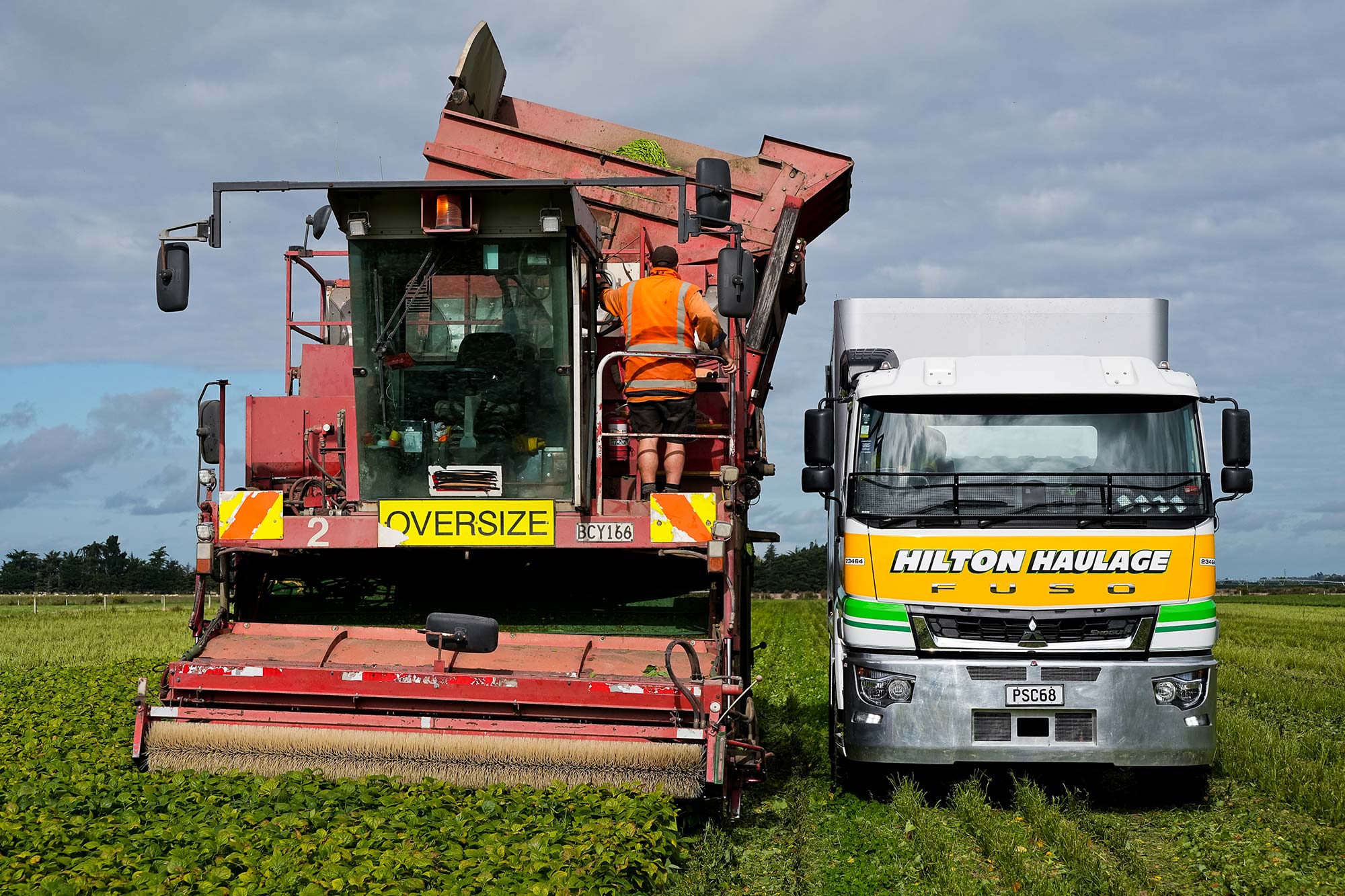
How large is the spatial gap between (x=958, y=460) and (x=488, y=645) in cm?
326

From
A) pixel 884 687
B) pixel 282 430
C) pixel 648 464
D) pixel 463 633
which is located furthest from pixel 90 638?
pixel 884 687

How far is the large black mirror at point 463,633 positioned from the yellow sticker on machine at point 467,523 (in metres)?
0.78

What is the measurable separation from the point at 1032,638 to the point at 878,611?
3.13 ft

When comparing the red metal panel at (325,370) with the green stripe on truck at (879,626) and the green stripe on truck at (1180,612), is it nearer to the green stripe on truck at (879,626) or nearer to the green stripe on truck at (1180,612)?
the green stripe on truck at (879,626)

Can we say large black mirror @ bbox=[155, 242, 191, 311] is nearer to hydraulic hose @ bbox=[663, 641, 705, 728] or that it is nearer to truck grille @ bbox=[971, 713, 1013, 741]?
hydraulic hose @ bbox=[663, 641, 705, 728]

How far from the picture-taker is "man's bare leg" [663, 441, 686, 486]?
8262 mm

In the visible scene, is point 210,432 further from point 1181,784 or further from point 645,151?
point 1181,784

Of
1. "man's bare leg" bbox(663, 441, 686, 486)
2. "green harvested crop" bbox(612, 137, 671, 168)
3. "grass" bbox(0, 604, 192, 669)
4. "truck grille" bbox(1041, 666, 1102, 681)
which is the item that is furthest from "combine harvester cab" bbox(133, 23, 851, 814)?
"grass" bbox(0, 604, 192, 669)

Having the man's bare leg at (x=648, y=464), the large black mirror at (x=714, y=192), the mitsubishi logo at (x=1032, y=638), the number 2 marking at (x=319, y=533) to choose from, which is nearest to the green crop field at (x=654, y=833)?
the mitsubishi logo at (x=1032, y=638)

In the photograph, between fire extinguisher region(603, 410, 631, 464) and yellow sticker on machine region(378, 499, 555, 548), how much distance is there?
783 mm

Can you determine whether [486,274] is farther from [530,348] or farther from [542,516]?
[542,516]

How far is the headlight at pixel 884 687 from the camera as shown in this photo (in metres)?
8.19

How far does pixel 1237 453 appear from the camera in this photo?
27.6ft

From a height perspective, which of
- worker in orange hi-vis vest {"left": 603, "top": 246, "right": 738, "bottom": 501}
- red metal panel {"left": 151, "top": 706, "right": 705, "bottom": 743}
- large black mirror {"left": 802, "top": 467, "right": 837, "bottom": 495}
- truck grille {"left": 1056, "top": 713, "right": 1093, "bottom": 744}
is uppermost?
worker in orange hi-vis vest {"left": 603, "top": 246, "right": 738, "bottom": 501}
